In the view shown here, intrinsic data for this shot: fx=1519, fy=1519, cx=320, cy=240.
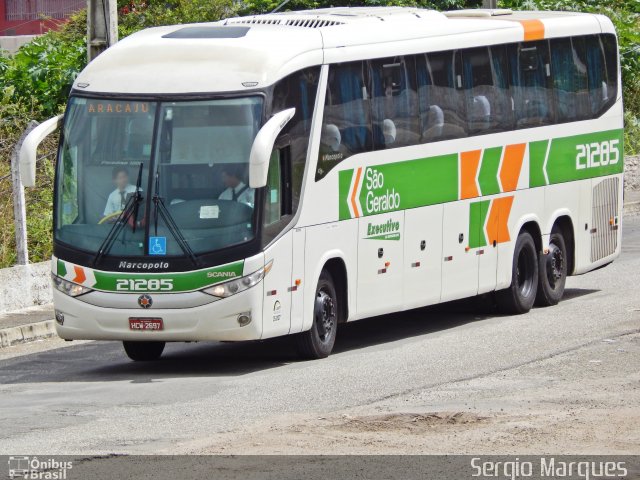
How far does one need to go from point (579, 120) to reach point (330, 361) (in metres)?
6.32

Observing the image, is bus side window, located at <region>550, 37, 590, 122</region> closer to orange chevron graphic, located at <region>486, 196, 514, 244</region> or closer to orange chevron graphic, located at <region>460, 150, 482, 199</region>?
orange chevron graphic, located at <region>486, 196, 514, 244</region>

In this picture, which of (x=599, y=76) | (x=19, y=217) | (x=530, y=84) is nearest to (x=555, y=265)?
(x=530, y=84)

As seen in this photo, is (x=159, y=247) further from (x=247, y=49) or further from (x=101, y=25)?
(x=101, y=25)

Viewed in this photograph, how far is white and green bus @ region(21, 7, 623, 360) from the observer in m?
14.0

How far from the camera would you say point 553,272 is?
19359 millimetres

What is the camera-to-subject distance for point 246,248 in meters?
A: 14.0

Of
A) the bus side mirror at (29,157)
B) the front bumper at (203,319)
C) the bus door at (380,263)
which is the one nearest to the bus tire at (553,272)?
the bus door at (380,263)

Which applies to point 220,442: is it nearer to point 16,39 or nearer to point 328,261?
point 328,261

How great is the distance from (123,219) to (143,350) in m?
1.97

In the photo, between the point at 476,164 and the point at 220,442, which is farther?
the point at 476,164

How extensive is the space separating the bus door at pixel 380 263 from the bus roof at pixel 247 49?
177cm

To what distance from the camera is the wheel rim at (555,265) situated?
19297 mm

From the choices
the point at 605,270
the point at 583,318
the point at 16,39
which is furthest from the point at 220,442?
the point at 16,39

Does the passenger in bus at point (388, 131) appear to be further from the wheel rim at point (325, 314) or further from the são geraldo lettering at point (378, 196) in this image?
the wheel rim at point (325, 314)
